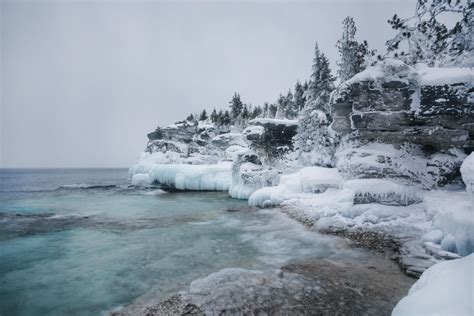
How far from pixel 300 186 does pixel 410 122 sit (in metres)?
8.27

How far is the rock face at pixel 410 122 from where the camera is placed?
12.5 m

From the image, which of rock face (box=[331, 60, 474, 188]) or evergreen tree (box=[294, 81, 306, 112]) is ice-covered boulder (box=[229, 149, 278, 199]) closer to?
rock face (box=[331, 60, 474, 188])

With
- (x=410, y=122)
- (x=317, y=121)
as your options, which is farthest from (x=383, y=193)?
(x=317, y=121)

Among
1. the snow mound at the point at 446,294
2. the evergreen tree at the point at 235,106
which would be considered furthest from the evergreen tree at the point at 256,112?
the snow mound at the point at 446,294

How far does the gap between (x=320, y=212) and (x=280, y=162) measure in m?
17.2

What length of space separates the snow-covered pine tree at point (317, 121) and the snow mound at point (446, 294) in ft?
69.5

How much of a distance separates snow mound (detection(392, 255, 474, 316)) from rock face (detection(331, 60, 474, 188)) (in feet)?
32.6

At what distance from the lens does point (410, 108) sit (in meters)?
13.5

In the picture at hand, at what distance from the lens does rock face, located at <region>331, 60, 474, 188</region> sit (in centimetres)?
1255

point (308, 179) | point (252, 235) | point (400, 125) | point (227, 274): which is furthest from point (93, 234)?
point (400, 125)

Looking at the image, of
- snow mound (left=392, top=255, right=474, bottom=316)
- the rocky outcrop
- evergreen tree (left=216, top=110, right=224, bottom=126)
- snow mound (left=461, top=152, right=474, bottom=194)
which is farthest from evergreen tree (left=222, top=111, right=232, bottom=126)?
snow mound (left=392, top=255, right=474, bottom=316)

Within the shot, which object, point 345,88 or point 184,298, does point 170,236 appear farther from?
point 345,88

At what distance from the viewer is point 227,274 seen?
719 cm

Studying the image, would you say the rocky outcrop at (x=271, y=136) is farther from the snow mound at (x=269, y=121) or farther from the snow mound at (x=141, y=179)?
the snow mound at (x=141, y=179)
